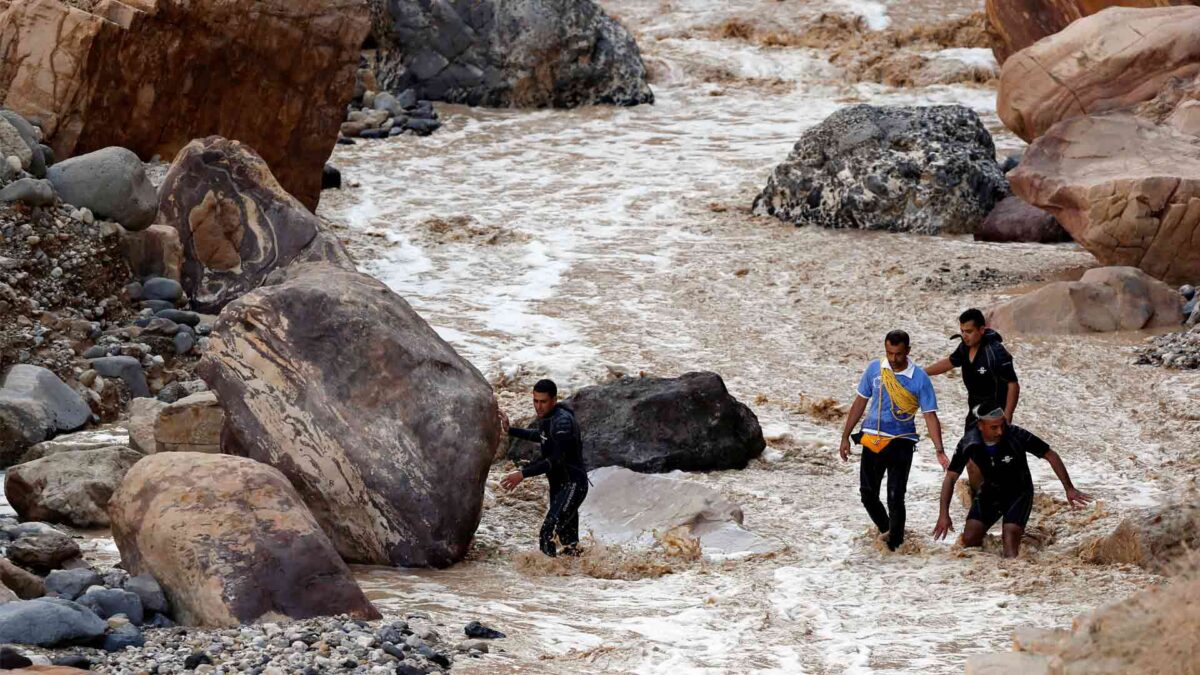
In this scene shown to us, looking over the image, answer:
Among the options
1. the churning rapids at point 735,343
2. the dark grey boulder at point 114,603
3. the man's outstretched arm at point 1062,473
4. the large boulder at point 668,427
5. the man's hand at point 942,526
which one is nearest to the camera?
the dark grey boulder at point 114,603

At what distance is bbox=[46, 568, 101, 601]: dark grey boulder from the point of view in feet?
20.6

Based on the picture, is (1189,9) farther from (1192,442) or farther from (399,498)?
(399,498)

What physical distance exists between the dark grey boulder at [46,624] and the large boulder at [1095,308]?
28.7 ft

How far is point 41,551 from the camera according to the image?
6.66 meters

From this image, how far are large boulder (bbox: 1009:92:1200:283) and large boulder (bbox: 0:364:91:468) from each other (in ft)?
27.3

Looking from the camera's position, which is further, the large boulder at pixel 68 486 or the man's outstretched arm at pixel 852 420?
the man's outstretched arm at pixel 852 420

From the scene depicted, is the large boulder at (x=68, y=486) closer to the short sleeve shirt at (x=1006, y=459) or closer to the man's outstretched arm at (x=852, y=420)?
the man's outstretched arm at (x=852, y=420)

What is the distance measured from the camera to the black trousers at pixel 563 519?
333 inches

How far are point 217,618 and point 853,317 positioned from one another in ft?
27.4

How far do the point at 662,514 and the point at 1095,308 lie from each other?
537cm

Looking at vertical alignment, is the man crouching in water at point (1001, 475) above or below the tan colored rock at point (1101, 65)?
below

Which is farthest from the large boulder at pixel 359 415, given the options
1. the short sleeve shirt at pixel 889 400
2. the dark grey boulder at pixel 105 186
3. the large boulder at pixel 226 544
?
the dark grey boulder at pixel 105 186

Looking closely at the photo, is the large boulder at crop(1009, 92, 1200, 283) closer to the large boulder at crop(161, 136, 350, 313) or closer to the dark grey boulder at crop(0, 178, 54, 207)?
the large boulder at crop(161, 136, 350, 313)

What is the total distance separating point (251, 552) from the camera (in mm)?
6578
